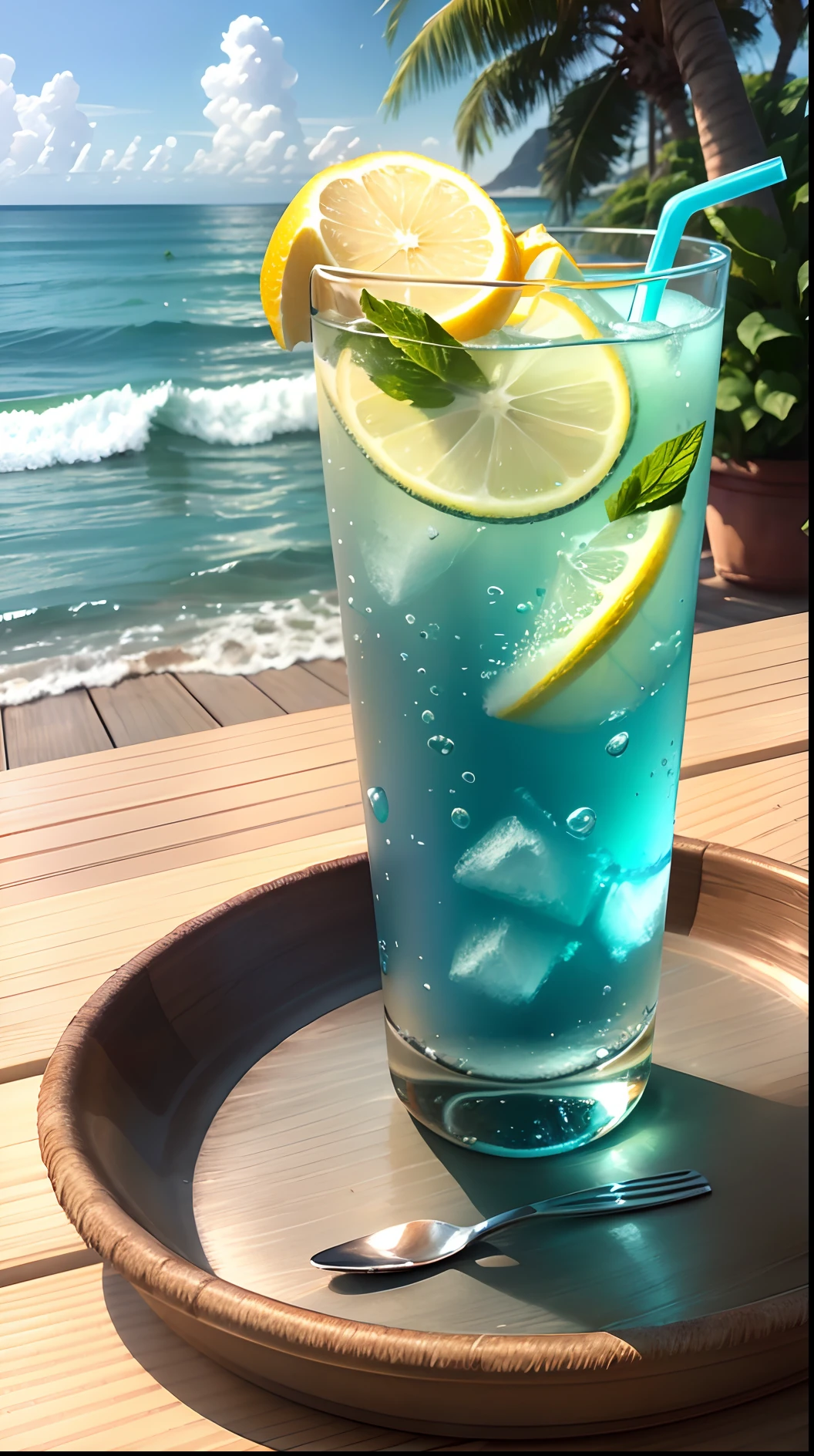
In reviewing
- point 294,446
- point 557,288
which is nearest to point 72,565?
point 294,446

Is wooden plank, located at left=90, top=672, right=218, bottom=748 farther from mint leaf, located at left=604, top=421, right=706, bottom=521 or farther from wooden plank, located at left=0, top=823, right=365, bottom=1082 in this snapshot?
mint leaf, located at left=604, top=421, right=706, bottom=521

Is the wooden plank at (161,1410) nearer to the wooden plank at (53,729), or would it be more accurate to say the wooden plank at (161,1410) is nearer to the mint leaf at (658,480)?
the mint leaf at (658,480)

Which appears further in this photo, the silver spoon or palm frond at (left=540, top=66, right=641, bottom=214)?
palm frond at (left=540, top=66, right=641, bottom=214)

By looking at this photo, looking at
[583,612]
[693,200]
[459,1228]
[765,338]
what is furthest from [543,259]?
[765,338]

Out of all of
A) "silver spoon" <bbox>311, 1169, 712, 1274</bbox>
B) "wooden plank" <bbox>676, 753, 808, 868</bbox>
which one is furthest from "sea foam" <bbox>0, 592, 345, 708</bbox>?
"silver spoon" <bbox>311, 1169, 712, 1274</bbox>

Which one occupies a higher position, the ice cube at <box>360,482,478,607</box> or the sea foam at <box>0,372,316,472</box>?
the ice cube at <box>360,482,478,607</box>

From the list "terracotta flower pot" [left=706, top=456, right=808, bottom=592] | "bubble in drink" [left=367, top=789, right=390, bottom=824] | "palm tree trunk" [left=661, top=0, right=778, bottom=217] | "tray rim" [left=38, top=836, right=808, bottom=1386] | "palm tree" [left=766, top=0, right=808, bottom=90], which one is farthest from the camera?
"palm tree" [left=766, top=0, right=808, bottom=90]

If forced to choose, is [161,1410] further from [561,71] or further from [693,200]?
[561,71]
